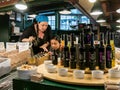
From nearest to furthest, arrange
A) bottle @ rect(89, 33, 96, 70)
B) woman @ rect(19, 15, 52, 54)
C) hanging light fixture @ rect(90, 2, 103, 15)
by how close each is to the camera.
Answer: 1. bottle @ rect(89, 33, 96, 70)
2. hanging light fixture @ rect(90, 2, 103, 15)
3. woman @ rect(19, 15, 52, 54)

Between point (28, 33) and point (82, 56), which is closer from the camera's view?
point (82, 56)

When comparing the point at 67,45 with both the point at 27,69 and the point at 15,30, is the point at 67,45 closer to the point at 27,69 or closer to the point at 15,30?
the point at 27,69

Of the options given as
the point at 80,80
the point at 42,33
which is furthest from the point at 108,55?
the point at 42,33

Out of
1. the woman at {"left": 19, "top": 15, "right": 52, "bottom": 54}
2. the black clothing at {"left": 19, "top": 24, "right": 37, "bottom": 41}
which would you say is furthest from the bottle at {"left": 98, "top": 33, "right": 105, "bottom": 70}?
the black clothing at {"left": 19, "top": 24, "right": 37, "bottom": 41}

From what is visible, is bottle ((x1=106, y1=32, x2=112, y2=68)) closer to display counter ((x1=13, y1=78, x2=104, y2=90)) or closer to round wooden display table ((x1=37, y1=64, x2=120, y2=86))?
round wooden display table ((x1=37, y1=64, x2=120, y2=86))

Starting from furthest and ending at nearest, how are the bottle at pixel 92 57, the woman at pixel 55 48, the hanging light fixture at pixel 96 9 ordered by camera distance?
the hanging light fixture at pixel 96 9 < the woman at pixel 55 48 < the bottle at pixel 92 57

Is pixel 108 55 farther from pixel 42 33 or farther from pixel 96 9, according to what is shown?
pixel 42 33

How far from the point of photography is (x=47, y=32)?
12.3 feet

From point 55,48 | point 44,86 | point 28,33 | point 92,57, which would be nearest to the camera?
point 44,86

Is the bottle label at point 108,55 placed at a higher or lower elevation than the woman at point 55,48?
lower

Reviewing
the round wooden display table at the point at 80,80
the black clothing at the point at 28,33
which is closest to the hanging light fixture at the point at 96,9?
the black clothing at the point at 28,33

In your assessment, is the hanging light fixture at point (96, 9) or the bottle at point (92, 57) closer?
the bottle at point (92, 57)

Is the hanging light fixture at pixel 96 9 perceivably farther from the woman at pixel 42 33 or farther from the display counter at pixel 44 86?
the display counter at pixel 44 86

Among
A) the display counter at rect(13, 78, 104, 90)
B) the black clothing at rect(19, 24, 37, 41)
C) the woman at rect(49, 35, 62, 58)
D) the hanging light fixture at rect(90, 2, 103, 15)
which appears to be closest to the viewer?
the display counter at rect(13, 78, 104, 90)
